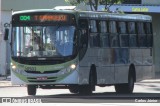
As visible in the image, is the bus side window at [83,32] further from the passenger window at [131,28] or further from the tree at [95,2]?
the tree at [95,2]

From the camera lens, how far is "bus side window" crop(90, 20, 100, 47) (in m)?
24.9

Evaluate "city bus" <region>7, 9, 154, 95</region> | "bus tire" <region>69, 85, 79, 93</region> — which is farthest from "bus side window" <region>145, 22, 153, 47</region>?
"bus tire" <region>69, 85, 79, 93</region>

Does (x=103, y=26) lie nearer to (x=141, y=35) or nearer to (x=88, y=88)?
(x=88, y=88)

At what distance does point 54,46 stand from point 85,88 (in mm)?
2221

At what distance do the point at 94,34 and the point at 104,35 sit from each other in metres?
0.96

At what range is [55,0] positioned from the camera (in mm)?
46000

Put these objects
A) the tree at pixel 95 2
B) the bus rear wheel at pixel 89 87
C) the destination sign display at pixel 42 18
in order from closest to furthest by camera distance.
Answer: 1. the destination sign display at pixel 42 18
2. the bus rear wheel at pixel 89 87
3. the tree at pixel 95 2

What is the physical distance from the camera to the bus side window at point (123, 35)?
89.8 feet

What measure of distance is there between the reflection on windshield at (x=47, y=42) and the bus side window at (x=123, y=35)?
12.6 feet

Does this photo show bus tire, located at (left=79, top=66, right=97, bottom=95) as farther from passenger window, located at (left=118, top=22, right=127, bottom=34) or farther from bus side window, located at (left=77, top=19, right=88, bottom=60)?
passenger window, located at (left=118, top=22, right=127, bottom=34)

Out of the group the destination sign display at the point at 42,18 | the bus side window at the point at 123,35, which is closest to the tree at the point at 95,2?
the bus side window at the point at 123,35

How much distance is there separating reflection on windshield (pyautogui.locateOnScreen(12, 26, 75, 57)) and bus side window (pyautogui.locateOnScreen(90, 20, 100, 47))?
1.19m

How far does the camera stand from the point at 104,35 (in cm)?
2600

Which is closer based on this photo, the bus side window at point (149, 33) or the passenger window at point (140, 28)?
the passenger window at point (140, 28)
